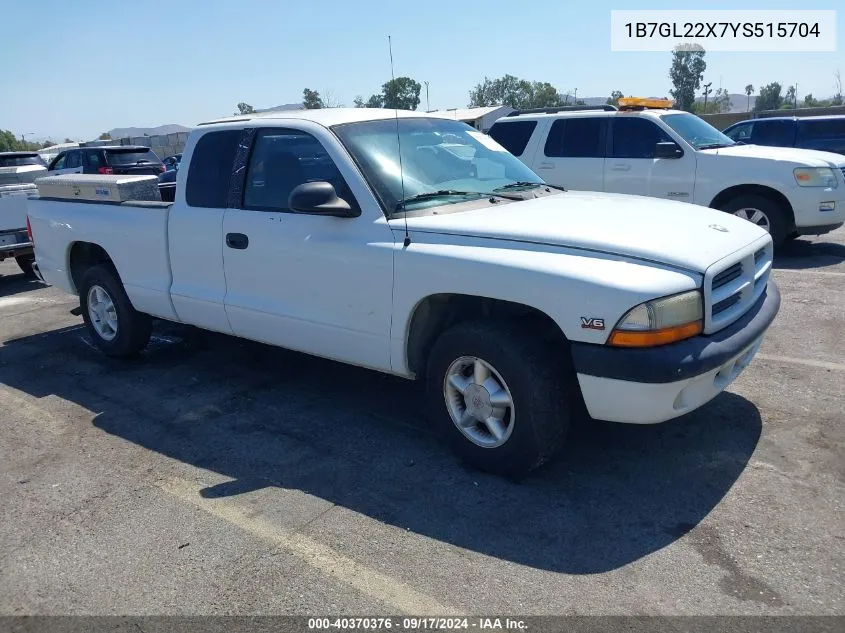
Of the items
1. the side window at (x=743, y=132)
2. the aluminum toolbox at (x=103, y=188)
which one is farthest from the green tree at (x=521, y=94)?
the aluminum toolbox at (x=103, y=188)

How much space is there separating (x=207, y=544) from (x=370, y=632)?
1.06 m

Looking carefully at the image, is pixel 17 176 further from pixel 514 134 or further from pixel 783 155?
pixel 783 155

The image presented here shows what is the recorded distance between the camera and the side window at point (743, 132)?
1627 cm

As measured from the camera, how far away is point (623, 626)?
276 centimetres

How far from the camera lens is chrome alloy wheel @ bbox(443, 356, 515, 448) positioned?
3789 millimetres

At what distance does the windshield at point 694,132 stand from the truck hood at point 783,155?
157mm

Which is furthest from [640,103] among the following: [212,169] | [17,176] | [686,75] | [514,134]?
[686,75]

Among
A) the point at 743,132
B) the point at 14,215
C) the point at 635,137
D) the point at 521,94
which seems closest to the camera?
the point at 635,137

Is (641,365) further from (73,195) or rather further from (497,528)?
(73,195)

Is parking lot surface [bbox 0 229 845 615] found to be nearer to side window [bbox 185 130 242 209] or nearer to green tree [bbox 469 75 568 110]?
side window [bbox 185 130 242 209]

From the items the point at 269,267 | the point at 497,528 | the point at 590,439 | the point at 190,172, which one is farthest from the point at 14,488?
the point at 590,439

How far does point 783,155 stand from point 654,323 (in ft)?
22.6

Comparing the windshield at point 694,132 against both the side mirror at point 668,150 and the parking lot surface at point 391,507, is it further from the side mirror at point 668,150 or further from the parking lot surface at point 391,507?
the parking lot surface at point 391,507

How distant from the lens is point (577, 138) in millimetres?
9984
